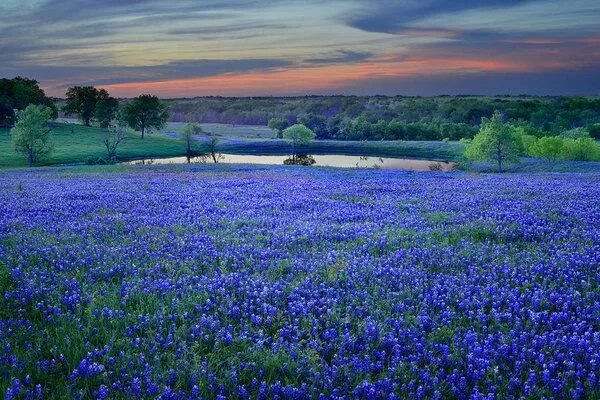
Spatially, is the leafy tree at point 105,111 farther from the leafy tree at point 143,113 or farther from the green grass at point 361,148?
the green grass at point 361,148

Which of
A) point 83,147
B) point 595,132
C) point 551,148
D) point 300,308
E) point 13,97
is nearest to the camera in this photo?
point 300,308

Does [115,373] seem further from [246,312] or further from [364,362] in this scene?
[364,362]

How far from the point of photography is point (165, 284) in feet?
21.0

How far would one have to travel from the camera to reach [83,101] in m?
136

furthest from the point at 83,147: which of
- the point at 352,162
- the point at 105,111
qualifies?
the point at 352,162

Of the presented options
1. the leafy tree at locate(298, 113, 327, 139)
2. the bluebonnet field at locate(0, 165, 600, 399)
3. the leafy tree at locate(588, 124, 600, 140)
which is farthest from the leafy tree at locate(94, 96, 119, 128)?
the bluebonnet field at locate(0, 165, 600, 399)

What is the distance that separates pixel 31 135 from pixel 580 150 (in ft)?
291

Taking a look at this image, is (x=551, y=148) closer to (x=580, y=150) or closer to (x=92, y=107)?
(x=580, y=150)

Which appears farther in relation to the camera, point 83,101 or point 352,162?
point 83,101

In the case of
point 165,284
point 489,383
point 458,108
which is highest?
point 458,108

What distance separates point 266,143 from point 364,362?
127849 millimetres

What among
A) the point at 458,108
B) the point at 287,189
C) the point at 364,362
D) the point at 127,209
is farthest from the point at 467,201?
the point at 458,108

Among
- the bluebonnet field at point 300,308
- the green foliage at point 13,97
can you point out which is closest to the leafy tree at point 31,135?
the green foliage at point 13,97

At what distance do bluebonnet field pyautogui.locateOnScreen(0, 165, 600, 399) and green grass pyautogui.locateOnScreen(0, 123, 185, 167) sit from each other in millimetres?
79883
